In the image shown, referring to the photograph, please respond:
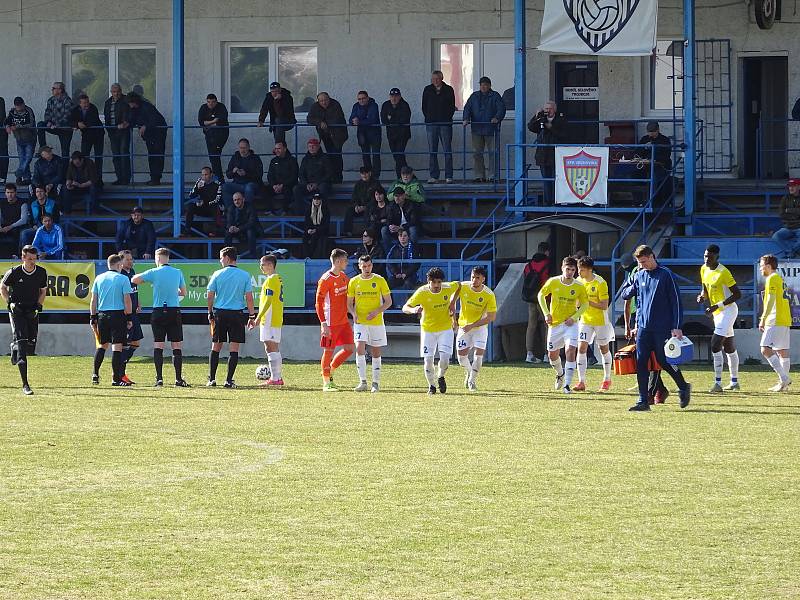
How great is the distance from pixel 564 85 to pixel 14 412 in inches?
654

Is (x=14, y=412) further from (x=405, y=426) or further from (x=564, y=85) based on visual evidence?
(x=564, y=85)

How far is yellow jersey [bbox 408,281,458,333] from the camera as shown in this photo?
1894 cm

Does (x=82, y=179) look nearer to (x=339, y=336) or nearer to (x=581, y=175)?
(x=581, y=175)

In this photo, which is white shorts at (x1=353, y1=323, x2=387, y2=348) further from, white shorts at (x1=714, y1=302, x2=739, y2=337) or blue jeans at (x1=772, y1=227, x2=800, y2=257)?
blue jeans at (x1=772, y1=227, x2=800, y2=257)

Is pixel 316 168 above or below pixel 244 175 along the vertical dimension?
above

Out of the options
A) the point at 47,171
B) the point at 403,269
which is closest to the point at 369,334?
the point at 403,269

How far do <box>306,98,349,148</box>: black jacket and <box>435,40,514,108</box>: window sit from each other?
2777 millimetres

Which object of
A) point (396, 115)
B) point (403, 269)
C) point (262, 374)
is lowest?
point (262, 374)

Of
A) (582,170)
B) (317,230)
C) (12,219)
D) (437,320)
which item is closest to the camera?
(437,320)

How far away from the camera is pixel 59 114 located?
29750 millimetres

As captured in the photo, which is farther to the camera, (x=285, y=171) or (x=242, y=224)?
(x=285, y=171)

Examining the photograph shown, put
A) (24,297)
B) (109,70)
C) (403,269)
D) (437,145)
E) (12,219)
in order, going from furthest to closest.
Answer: (109,70) → (437,145) → (12,219) → (403,269) → (24,297)

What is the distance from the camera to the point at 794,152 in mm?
29297

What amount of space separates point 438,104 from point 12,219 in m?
8.24
